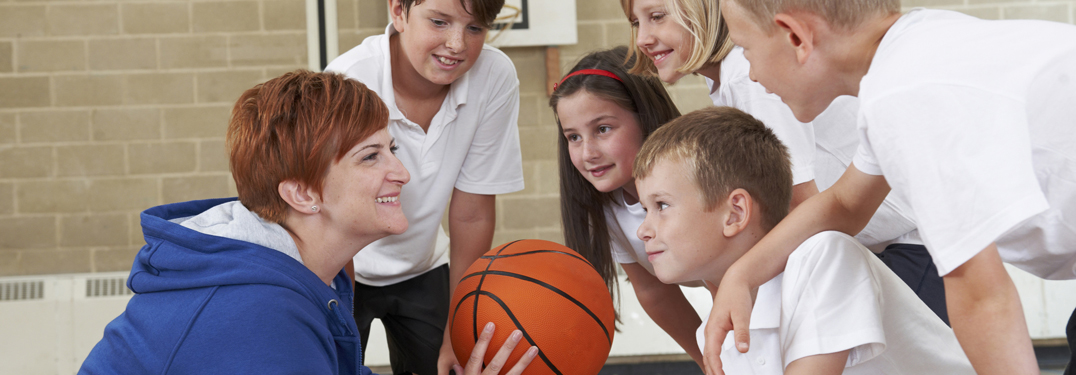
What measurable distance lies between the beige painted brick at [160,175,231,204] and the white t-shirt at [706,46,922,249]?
3512 millimetres

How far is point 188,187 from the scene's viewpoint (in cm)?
421

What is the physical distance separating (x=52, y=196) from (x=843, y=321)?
462 cm

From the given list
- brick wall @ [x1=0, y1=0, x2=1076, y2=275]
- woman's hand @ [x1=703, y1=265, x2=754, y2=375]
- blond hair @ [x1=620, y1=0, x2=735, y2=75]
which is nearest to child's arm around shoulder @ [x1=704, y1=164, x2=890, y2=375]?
woman's hand @ [x1=703, y1=265, x2=754, y2=375]

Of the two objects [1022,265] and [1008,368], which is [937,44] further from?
[1022,265]

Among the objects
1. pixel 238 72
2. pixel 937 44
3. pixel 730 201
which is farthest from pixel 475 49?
pixel 238 72

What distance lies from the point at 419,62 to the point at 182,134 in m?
2.85

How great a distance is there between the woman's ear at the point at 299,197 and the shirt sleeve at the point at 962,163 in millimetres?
1072

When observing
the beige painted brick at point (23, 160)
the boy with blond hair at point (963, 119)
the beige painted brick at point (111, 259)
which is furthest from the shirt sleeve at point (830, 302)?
the beige painted brick at point (23, 160)

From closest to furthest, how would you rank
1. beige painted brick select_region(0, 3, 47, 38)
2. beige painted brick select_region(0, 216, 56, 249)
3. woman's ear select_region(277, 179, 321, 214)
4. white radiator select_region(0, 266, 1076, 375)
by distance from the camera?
woman's ear select_region(277, 179, 321, 214)
white radiator select_region(0, 266, 1076, 375)
beige painted brick select_region(0, 3, 47, 38)
beige painted brick select_region(0, 216, 56, 249)

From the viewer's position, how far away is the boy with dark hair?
77.7 inches

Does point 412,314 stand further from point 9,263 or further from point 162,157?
point 9,263

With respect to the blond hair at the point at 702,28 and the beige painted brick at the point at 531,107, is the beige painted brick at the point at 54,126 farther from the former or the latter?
the blond hair at the point at 702,28

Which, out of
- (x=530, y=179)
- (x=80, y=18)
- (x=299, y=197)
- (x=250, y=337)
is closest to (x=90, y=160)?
(x=80, y=18)

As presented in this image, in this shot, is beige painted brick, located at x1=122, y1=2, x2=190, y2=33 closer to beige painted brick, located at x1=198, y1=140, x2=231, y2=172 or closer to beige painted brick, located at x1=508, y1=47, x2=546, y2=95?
beige painted brick, located at x1=198, y1=140, x2=231, y2=172
